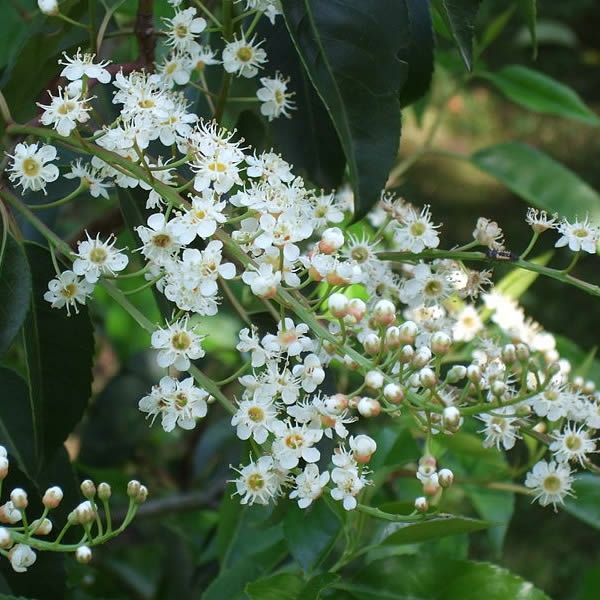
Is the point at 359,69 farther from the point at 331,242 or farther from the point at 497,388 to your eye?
the point at 497,388

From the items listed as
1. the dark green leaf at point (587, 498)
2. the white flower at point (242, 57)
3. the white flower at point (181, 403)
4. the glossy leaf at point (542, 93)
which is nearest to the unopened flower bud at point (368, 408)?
the white flower at point (181, 403)

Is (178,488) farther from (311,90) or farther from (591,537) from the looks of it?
(591,537)

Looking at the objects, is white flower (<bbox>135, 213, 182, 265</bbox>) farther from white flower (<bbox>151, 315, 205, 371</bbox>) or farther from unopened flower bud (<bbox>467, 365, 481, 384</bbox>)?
unopened flower bud (<bbox>467, 365, 481, 384</bbox>)

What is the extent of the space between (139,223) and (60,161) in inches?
3.4

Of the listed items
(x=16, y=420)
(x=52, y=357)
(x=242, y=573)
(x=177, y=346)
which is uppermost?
(x=177, y=346)

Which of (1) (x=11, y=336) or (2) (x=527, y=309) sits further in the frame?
(2) (x=527, y=309)

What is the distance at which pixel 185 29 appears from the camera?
0.82 metres

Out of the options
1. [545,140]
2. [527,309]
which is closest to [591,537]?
[527,309]

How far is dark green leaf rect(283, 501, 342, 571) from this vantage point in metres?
0.88

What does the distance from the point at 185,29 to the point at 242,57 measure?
0.17ft

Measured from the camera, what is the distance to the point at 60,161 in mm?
819

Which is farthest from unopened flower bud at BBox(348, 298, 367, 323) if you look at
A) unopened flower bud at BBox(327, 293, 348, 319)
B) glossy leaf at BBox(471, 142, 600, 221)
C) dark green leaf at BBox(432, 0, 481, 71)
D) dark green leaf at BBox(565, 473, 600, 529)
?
glossy leaf at BBox(471, 142, 600, 221)

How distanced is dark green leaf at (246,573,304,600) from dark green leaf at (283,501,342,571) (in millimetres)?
49

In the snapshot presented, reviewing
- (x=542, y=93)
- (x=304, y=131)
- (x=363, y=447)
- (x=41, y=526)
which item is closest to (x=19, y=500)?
(x=41, y=526)
